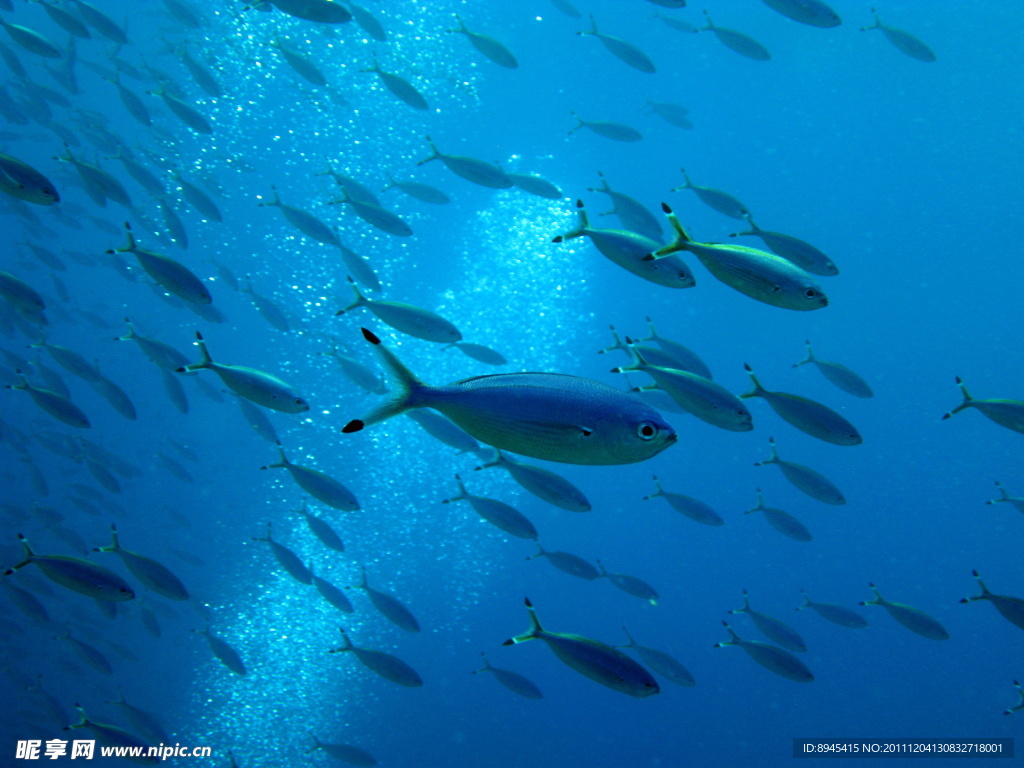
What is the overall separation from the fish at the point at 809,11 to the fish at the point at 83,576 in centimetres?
699

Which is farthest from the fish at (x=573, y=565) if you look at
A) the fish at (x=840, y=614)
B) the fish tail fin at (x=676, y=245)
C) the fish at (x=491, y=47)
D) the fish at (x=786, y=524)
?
the fish at (x=491, y=47)

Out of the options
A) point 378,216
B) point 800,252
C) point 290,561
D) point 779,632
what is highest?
point 800,252

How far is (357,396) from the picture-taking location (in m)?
21.5

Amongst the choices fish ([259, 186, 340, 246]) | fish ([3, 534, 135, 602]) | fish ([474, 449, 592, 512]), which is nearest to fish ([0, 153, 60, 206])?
fish ([3, 534, 135, 602])

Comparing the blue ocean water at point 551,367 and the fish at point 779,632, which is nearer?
the fish at point 779,632

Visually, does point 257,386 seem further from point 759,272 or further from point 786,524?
point 786,524

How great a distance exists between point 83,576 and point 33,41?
5196mm

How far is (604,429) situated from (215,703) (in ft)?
82.7

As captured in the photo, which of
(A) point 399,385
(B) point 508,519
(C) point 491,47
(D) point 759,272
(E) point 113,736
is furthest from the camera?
(C) point 491,47

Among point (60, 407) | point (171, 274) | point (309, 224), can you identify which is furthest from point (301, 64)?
point (60, 407)

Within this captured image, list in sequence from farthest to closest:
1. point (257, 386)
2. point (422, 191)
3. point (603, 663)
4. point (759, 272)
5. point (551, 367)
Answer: point (551, 367) < point (422, 191) < point (257, 386) < point (603, 663) < point (759, 272)

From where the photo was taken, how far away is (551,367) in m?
28.4

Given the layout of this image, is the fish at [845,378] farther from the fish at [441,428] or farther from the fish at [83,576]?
the fish at [83,576]

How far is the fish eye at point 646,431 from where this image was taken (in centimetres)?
153
